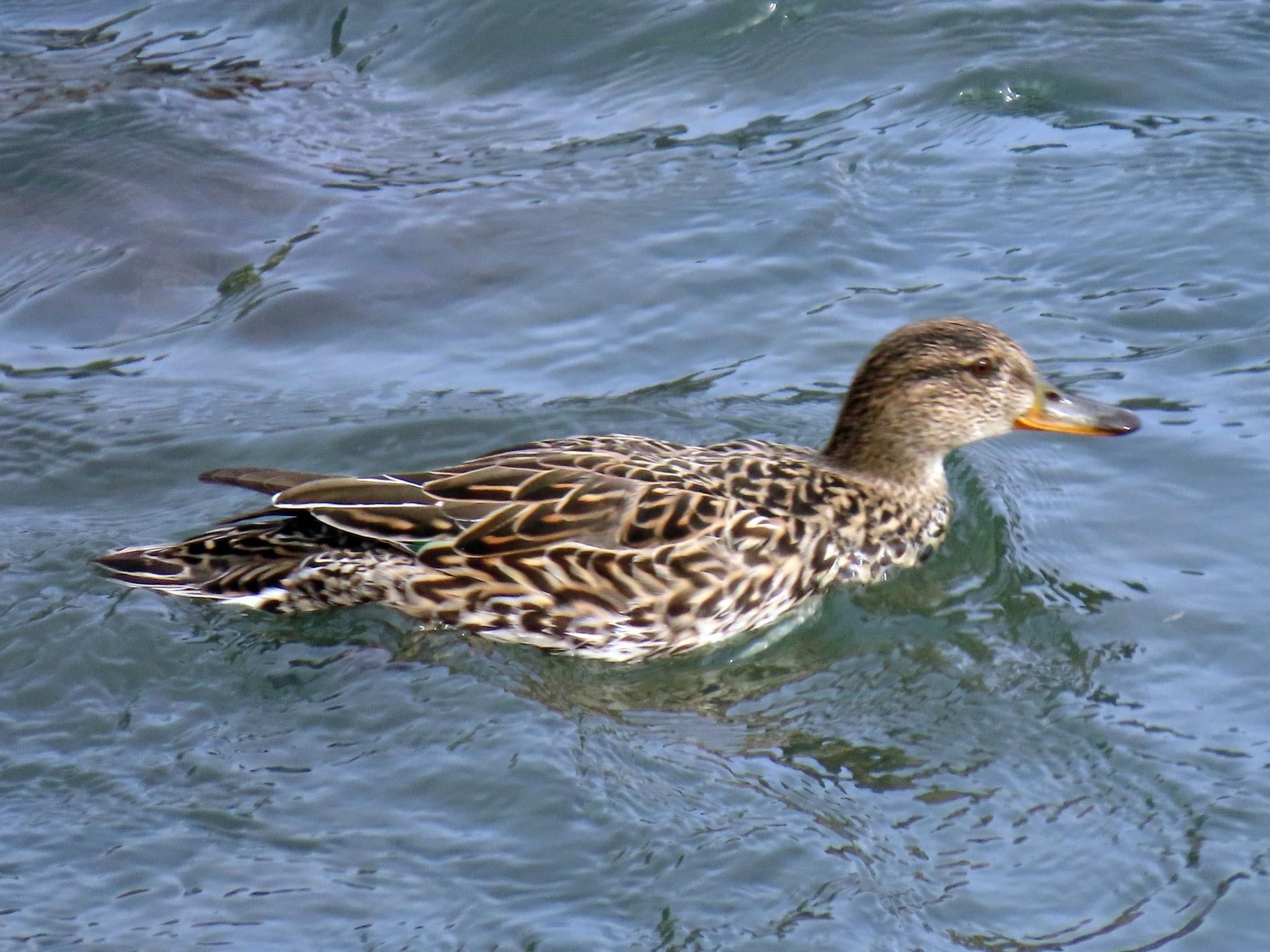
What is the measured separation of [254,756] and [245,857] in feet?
2.13

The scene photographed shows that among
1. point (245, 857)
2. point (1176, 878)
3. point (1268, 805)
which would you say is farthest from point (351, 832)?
point (1268, 805)

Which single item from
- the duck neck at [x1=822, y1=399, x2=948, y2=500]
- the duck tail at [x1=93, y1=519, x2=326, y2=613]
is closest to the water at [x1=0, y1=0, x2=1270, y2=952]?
the duck tail at [x1=93, y1=519, x2=326, y2=613]

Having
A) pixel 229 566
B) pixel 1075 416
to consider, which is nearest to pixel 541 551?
pixel 229 566

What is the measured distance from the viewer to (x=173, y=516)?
870 cm

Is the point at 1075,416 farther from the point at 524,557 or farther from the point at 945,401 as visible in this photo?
the point at 524,557

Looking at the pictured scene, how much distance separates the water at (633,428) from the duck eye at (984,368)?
779 mm

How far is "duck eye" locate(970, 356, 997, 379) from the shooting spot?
8.41 m

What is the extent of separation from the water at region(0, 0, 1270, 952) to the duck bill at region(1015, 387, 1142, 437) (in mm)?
446

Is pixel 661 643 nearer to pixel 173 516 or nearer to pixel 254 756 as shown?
pixel 254 756

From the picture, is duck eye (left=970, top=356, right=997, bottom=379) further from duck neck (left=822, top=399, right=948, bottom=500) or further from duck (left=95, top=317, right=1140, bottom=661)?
duck (left=95, top=317, right=1140, bottom=661)

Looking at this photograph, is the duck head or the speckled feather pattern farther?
the duck head

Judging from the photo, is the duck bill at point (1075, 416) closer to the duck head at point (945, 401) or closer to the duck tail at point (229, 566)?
the duck head at point (945, 401)

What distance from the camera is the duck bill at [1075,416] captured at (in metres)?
8.43

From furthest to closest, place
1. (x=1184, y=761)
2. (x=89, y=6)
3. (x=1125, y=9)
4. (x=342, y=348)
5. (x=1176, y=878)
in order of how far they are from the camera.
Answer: (x=89, y=6)
(x=1125, y=9)
(x=342, y=348)
(x=1184, y=761)
(x=1176, y=878)
